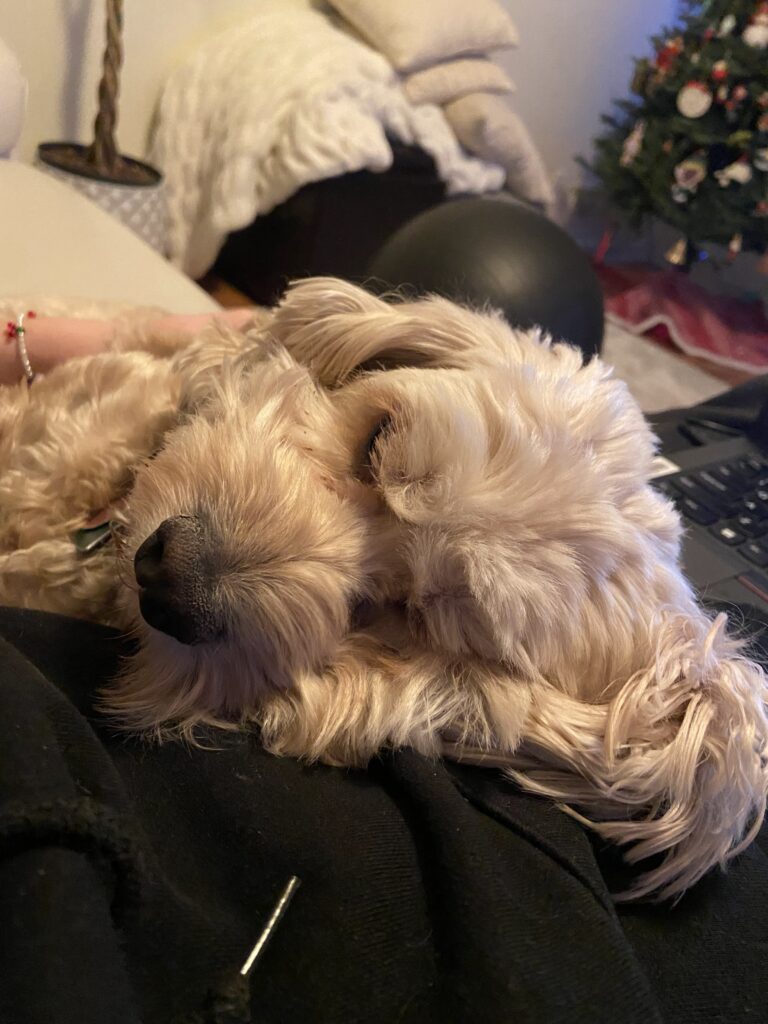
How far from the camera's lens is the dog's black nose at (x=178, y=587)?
35.6 inches

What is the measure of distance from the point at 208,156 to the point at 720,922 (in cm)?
360

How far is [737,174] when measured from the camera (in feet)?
15.1

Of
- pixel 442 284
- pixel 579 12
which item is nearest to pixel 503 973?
pixel 442 284

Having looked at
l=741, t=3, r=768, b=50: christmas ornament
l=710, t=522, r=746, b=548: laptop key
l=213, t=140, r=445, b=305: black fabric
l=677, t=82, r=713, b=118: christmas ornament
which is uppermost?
l=741, t=3, r=768, b=50: christmas ornament

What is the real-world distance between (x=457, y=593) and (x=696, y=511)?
70 cm

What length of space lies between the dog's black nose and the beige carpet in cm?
343

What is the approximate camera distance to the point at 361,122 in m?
3.53

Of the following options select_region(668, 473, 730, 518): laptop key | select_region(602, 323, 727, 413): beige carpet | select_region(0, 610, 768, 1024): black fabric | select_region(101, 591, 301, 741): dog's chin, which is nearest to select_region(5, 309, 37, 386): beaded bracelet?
select_region(101, 591, 301, 741): dog's chin

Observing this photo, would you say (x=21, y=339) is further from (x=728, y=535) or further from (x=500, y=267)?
(x=728, y=535)

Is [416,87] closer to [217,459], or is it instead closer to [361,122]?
[361,122]

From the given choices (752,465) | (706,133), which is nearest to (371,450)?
(752,465)

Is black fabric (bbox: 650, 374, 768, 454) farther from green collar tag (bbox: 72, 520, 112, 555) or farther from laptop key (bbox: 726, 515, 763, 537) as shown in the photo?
green collar tag (bbox: 72, 520, 112, 555)

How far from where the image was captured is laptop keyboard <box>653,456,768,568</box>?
148 cm

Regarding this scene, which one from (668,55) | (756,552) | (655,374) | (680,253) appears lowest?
(655,374)
